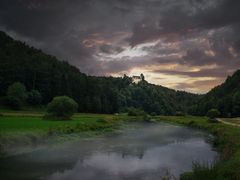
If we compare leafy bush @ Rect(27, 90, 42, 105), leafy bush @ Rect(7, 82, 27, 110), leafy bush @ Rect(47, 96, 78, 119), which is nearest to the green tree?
leafy bush @ Rect(27, 90, 42, 105)

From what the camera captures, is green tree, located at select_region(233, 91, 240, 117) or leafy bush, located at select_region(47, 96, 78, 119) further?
green tree, located at select_region(233, 91, 240, 117)

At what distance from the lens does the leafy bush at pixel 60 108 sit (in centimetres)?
8256

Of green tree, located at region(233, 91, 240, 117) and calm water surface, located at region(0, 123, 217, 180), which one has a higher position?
green tree, located at region(233, 91, 240, 117)

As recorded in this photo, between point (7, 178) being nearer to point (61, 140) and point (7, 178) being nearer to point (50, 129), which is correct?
point (61, 140)

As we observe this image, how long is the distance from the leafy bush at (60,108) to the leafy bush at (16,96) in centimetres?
2786

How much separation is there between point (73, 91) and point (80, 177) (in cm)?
11660

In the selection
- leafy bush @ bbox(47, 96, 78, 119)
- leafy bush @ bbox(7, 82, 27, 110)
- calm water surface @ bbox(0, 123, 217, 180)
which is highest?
leafy bush @ bbox(7, 82, 27, 110)

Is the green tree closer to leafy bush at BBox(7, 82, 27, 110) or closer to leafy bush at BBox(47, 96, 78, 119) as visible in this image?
leafy bush at BBox(7, 82, 27, 110)

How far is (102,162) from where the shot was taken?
37.1m

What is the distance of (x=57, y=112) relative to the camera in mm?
83812

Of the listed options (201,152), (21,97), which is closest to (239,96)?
(21,97)

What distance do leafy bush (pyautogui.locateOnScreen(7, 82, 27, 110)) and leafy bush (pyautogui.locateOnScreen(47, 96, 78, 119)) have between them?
2786 centimetres

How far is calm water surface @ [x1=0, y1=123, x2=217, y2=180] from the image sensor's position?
30.4 meters

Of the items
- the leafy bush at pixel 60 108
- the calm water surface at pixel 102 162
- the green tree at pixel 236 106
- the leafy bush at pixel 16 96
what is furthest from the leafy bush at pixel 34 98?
the green tree at pixel 236 106
